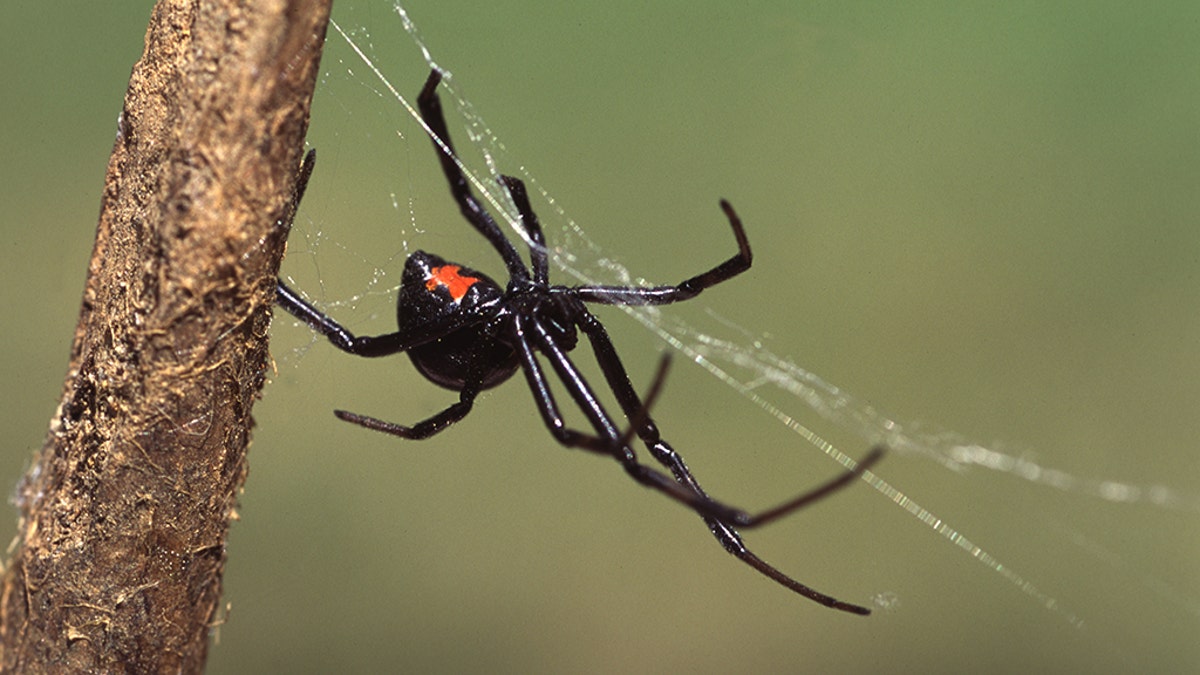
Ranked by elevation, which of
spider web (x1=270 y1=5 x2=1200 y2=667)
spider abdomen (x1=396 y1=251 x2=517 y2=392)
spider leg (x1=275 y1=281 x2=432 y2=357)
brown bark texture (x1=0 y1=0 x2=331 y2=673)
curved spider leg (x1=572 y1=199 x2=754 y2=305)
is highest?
spider web (x1=270 y1=5 x2=1200 y2=667)

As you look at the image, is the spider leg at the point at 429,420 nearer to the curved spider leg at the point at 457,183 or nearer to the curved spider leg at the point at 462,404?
the curved spider leg at the point at 462,404

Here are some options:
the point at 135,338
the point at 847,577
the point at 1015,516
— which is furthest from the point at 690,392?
the point at 135,338

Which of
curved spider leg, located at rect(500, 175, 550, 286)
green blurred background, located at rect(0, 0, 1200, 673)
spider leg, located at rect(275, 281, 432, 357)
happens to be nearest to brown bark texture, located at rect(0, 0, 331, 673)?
spider leg, located at rect(275, 281, 432, 357)

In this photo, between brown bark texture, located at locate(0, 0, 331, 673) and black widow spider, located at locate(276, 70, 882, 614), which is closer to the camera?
brown bark texture, located at locate(0, 0, 331, 673)

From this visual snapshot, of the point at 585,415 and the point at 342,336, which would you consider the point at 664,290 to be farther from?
the point at 342,336

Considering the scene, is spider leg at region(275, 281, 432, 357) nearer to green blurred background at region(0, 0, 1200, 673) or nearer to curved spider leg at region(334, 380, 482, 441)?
curved spider leg at region(334, 380, 482, 441)

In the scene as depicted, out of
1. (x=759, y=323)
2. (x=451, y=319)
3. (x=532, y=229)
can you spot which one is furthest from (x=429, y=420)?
(x=759, y=323)

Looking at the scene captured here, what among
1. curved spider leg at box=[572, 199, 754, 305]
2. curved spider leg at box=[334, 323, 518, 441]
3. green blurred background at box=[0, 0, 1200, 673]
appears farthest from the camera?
green blurred background at box=[0, 0, 1200, 673]

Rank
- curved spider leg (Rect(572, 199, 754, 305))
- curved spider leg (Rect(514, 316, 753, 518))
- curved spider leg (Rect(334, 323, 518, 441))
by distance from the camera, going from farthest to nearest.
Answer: curved spider leg (Rect(334, 323, 518, 441))
curved spider leg (Rect(572, 199, 754, 305))
curved spider leg (Rect(514, 316, 753, 518))
